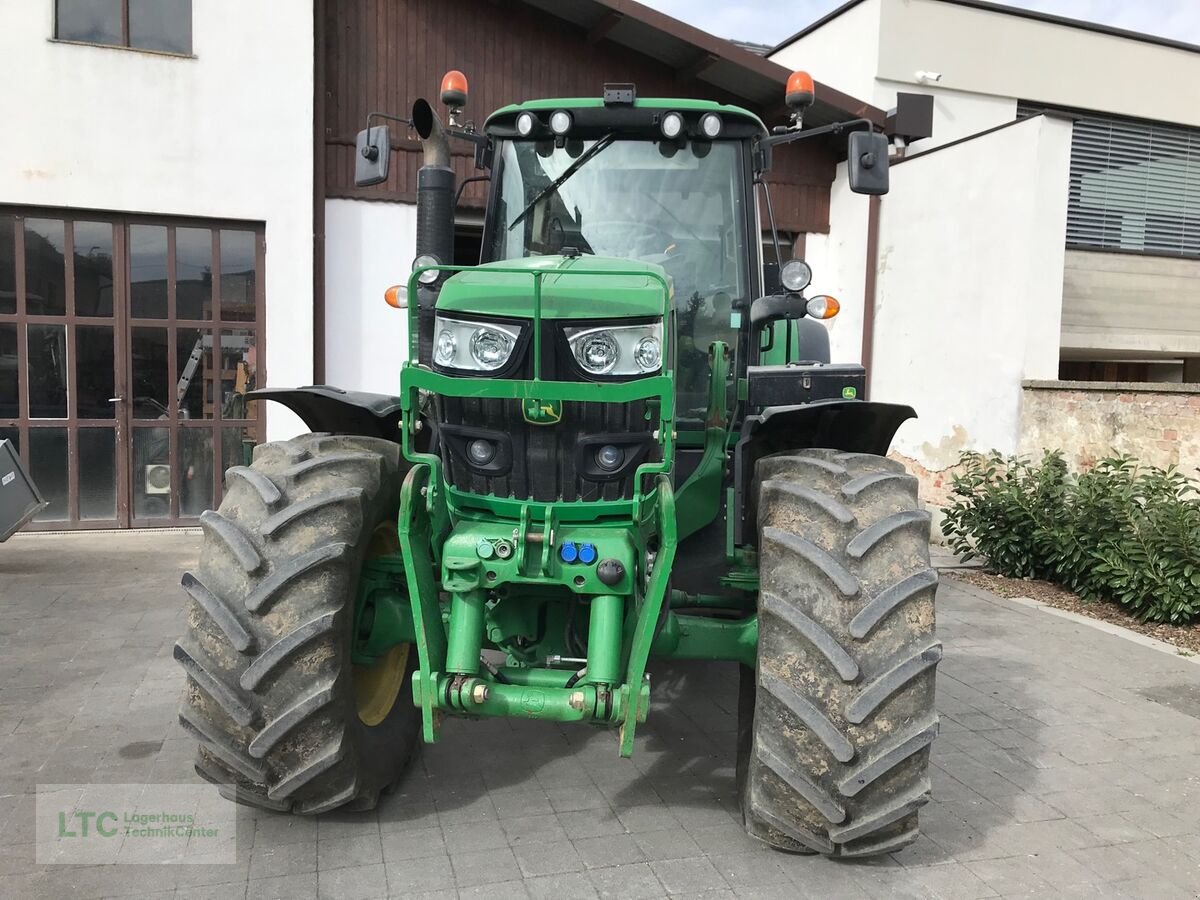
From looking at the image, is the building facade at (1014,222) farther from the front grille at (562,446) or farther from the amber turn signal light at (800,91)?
the front grille at (562,446)

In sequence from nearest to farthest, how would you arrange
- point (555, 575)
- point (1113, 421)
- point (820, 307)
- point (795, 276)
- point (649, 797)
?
1. point (555, 575)
2. point (649, 797)
3. point (795, 276)
4. point (820, 307)
5. point (1113, 421)

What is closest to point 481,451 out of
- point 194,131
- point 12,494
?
point 12,494

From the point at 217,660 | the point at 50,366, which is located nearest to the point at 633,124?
the point at 217,660

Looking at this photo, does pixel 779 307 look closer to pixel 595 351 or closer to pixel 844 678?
pixel 595 351

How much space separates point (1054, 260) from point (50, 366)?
907 centimetres

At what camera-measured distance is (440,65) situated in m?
9.24

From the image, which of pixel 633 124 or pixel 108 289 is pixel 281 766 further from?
pixel 108 289

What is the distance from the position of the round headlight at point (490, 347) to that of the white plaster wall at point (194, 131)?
20.4 feet

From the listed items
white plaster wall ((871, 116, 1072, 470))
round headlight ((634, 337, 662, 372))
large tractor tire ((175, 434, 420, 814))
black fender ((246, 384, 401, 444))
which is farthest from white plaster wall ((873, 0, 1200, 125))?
large tractor tire ((175, 434, 420, 814))

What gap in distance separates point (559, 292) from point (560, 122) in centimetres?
131

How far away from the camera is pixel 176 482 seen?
344 inches

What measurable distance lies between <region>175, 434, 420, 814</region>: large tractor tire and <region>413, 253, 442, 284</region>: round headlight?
70 centimetres

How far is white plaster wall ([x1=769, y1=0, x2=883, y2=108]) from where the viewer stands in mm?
11617

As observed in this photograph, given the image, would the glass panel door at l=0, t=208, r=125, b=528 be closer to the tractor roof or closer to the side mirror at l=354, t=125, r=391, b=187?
the side mirror at l=354, t=125, r=391, b=187
